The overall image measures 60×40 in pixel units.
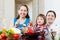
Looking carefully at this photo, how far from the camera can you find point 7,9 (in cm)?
289

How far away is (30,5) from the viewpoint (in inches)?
124

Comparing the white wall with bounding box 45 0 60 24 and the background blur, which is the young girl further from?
the white wall with bounding box 45 0 60 24

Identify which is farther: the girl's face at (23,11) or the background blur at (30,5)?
the background blur at (30,5)

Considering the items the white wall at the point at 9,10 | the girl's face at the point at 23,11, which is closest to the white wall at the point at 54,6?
the white wall at the point at 9,10

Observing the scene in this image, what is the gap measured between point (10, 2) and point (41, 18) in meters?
1.67

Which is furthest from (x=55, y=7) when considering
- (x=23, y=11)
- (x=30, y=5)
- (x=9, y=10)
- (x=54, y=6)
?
(x=23, y=11)

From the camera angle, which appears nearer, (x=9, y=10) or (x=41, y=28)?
(x=41, y=28)

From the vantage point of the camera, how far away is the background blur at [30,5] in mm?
2830

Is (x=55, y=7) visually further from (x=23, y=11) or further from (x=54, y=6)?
(x=23, y=11)

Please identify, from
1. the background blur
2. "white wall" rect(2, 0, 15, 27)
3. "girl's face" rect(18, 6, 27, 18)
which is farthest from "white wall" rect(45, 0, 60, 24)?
"girl's face" rect(18, 6, 27, 18)

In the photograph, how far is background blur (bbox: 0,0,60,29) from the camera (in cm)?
283

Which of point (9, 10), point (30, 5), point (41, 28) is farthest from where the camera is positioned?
point (30, 5)

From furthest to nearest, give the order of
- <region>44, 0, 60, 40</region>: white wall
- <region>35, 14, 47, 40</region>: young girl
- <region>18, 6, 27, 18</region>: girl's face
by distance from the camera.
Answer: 1. <region>44, 0, 60, 40</region>: white wall
2. <region>18, 6, 27, 18</region>: girl's face
3. <region>35, 14, 47, 40</region>: young girl

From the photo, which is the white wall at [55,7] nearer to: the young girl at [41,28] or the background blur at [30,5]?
the background blur at [30,5]
